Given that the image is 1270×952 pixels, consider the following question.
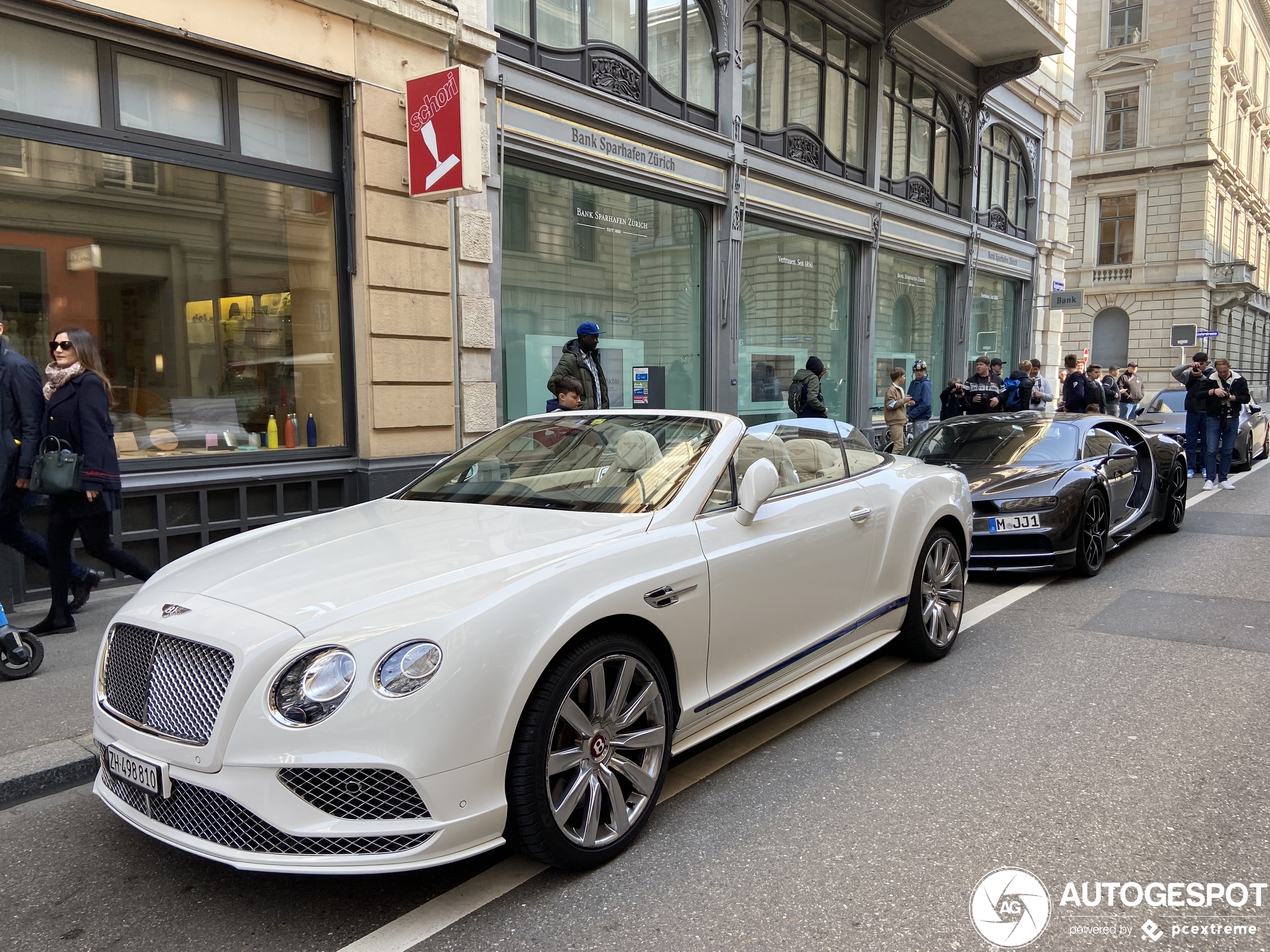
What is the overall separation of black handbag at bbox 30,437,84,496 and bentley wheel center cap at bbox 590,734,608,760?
155 inches

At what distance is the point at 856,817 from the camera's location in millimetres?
3260

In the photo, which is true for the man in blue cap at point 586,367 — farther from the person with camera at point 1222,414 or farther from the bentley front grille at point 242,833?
the person with camera at point 1222,414

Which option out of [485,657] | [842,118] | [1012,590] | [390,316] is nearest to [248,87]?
[390,316]

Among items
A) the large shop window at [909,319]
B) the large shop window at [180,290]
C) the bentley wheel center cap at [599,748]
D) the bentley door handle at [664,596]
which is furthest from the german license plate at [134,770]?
the large shop window at [909,319]

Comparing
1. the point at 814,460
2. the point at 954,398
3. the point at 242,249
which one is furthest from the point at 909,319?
the point at 814,460

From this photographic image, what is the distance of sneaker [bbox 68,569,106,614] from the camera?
598cm

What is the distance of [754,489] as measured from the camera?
141 inches

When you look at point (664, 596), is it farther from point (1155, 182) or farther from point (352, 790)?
point (1155, 182)

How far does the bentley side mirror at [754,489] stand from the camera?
11.8 ft

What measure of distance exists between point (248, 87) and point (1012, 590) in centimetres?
746

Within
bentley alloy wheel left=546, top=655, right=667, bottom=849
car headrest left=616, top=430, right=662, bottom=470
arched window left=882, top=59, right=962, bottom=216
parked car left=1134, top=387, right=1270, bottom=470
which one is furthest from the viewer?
arched window left=882, top=59, right=962, bottom=216

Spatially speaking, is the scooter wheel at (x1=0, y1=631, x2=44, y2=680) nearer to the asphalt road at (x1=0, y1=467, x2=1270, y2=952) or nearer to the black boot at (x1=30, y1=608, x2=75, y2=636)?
the black boot at (x1=30, y1=608, x2=75, y2=636)

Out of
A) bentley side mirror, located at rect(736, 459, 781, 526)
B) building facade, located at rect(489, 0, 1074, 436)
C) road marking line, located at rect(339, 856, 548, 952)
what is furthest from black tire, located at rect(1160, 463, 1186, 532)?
road marking line, located at rect(339, 856, 548, 952)

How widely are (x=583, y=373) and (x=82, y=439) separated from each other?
405 centimetres
